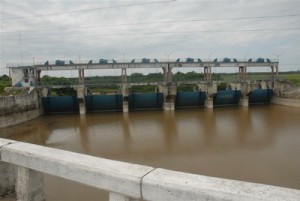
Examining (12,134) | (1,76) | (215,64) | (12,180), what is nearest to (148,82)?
(215,64)

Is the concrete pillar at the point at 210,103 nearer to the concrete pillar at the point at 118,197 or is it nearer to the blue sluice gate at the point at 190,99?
the blue sluice gate at the point at 190,99

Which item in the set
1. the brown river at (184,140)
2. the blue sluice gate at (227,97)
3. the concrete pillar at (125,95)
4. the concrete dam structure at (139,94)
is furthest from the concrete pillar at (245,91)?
the concrete pillar at (125,95)

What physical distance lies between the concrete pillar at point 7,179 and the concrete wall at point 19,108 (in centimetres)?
1718

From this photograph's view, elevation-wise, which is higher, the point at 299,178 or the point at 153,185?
the point at 153,185

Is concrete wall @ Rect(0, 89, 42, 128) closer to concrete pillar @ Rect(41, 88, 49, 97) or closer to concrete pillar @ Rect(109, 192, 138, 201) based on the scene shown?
concrete pillar @ Rect(41, 88, 49, 97)

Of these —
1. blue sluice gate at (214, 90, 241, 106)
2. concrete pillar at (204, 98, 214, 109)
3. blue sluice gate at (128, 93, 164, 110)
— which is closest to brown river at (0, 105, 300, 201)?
concrete pillar at (204, 98, 214, 109)

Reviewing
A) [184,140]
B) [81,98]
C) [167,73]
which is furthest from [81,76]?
[184,140]

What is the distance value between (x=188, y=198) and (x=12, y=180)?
2.04m

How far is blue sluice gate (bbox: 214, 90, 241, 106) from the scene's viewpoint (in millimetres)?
26719

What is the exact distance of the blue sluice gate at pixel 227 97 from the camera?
Result: 2672 cm

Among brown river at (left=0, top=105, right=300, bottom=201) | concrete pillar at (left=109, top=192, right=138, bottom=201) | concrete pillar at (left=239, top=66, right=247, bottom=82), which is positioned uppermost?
concrete pillar at (left=239, top=66, right=247, bottom=82)

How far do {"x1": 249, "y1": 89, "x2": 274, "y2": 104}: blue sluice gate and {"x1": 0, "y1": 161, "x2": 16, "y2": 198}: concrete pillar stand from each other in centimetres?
2831

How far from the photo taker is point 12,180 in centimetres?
258

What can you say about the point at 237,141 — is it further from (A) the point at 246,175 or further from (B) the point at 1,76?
(B) the point at 1,76
